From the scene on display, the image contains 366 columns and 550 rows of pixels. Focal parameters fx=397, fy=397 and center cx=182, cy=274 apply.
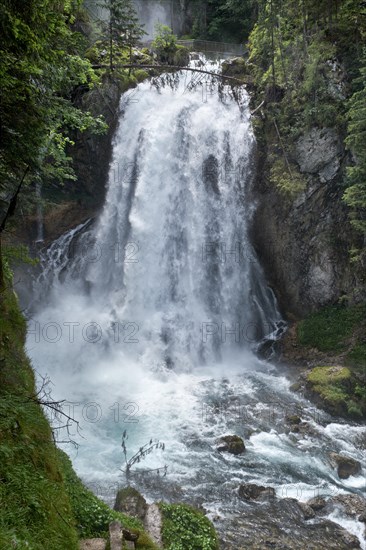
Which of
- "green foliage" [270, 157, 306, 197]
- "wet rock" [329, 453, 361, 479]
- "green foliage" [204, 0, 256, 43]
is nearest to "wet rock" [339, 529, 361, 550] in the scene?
"wet rock" [329, 453, 361, 479]

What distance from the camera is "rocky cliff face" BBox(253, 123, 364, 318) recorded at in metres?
16.6

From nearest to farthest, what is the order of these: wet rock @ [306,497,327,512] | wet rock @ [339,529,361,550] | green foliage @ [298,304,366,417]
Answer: wet rock @ [339,529,361,550] < wet rock @ [306,497,327,512] < green foliage @ [298,304,366,417]

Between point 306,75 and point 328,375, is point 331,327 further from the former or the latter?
point 306,75

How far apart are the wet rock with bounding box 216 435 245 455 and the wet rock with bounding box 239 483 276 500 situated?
1.50 meters

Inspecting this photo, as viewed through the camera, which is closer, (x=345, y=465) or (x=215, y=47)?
(x=345, y=465)

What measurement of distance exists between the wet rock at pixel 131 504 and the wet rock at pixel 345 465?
5663mm

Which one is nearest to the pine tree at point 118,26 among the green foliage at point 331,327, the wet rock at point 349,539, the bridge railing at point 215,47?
the bridge railing at point 215,47

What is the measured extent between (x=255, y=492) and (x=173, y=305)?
372 inches

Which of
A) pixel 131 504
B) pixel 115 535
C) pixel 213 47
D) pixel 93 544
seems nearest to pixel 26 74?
pixel 93 544

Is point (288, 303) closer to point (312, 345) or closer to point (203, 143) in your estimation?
point (312, 345)

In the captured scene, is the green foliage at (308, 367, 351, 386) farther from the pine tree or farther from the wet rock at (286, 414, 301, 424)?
the pine tree

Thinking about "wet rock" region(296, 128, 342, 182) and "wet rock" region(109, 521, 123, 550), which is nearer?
"wet rock" region(109, 521, 123, 550)

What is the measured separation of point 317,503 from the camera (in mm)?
9352

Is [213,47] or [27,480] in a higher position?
[213,47]
